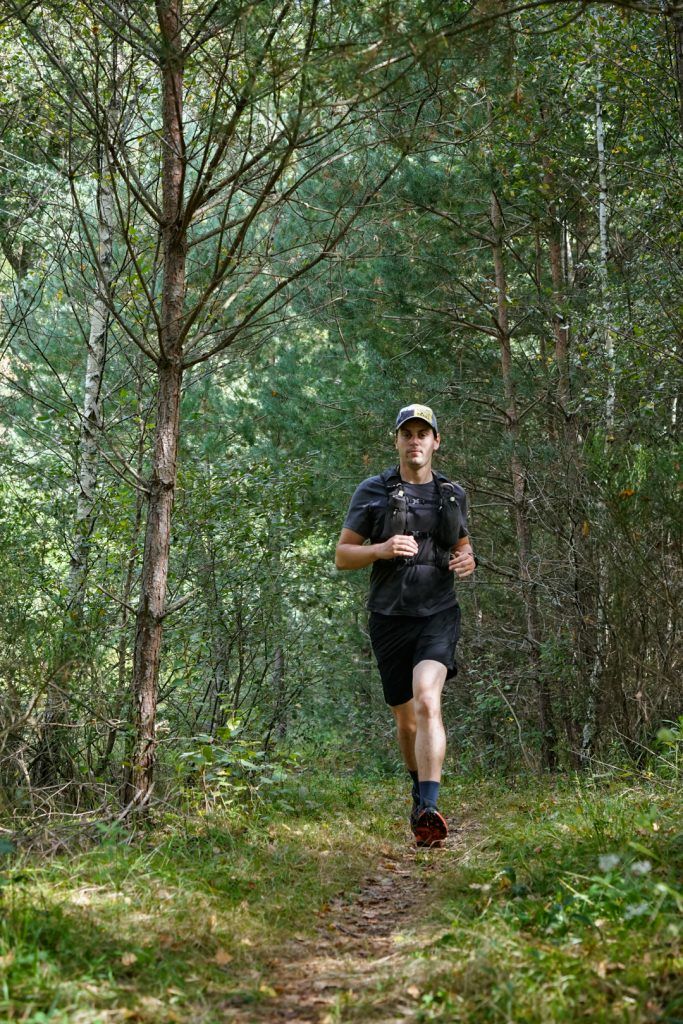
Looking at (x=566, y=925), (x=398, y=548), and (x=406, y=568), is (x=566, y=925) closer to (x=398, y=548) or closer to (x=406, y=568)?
(x=398, y=548)

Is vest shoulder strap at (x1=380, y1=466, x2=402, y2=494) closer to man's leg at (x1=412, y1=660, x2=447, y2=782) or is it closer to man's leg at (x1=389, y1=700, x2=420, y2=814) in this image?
man's leg at (x1=412, y1=660, x2=447, y2=782)

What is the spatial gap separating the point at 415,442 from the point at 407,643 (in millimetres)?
1167

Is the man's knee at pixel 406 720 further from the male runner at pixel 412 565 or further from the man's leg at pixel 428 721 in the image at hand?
the man's leg at pixel 428 721

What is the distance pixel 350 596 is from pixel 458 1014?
10524mm

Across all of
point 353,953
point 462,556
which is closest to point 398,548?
point 462,556

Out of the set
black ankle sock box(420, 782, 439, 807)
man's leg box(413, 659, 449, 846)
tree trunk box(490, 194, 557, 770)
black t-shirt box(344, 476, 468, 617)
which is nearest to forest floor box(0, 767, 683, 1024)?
man's leg box(413, 659, 449, 846)

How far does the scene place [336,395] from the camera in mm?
14773

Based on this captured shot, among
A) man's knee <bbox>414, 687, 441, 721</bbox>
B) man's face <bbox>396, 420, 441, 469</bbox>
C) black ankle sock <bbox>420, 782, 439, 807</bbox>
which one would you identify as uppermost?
man's face <bbox>396, 420, 441, 469</bbox>

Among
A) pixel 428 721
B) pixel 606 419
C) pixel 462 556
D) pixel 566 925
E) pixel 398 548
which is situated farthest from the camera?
pixel 606 419

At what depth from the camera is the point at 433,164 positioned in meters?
10.8

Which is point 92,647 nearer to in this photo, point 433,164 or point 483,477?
point 483,477

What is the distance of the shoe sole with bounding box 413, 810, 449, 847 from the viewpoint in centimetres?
495

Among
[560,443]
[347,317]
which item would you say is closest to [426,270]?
[347,317]

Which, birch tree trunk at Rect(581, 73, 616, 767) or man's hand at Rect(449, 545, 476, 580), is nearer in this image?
man's hand at Rect(449, 545, 476, 580)
